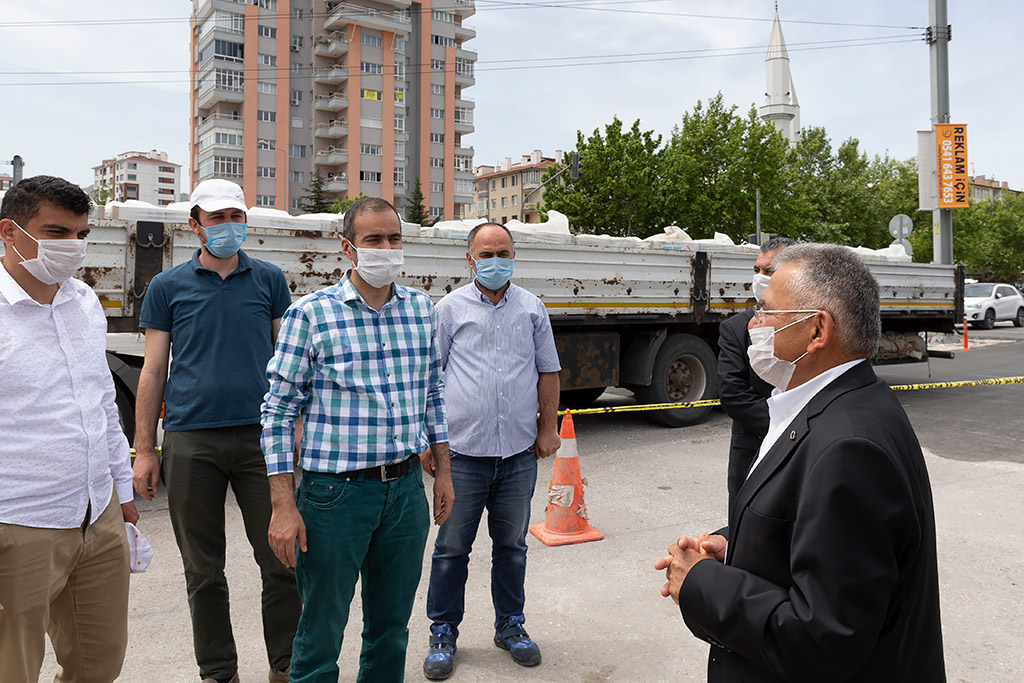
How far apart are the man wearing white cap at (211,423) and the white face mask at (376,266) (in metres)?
0.78

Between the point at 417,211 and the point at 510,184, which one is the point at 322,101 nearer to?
the point at 417,211

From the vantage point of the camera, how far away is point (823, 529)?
144 cm

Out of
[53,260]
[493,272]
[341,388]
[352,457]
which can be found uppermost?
[493,272]

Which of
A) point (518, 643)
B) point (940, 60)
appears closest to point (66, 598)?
point (518, 643)

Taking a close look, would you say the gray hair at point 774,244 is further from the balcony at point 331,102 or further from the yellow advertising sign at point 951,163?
the balcony at point 331,102

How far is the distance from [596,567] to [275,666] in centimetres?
216

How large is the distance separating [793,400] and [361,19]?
225 ft

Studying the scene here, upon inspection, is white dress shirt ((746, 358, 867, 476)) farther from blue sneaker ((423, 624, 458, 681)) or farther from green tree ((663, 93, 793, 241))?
green tree ((663, 93, 793, 241))

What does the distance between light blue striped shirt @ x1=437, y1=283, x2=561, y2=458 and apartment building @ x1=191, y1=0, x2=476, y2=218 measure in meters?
59.6

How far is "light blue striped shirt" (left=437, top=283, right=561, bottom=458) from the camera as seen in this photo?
3.59 m

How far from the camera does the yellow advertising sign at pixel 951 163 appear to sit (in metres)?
15.9

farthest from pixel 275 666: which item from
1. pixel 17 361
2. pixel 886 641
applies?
pixel 886 641

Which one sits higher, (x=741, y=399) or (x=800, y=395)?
(x=800, y=395)

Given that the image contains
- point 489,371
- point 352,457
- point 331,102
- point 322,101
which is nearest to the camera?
point 352,457
